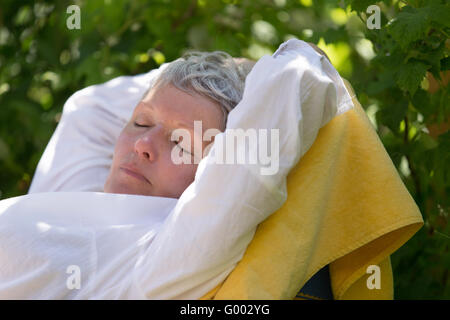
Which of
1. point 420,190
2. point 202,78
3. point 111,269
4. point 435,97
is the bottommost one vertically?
point 420,190

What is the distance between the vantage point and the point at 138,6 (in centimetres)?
230

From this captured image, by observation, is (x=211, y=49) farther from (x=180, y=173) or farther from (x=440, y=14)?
(x=440, y=14)

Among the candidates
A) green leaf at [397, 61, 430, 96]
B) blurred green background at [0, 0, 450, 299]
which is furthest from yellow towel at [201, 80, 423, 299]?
blurred green background at [0, 0, 450, 299]

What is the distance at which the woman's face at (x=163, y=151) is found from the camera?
4.55 feet

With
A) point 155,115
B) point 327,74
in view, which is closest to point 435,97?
point 327,74

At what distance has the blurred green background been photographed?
1617 mm

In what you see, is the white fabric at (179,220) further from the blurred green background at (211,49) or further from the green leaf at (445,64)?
the blurred green background at (211,49)

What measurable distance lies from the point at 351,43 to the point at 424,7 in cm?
78

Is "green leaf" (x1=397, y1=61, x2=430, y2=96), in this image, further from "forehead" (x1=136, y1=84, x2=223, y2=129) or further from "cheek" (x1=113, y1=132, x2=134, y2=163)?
"cheek" (x1=113, y1=132, x2=134, y2=163)

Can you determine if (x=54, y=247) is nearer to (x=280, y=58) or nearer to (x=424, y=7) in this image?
(x=280, y=58)

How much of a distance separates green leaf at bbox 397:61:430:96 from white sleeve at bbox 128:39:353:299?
25cm

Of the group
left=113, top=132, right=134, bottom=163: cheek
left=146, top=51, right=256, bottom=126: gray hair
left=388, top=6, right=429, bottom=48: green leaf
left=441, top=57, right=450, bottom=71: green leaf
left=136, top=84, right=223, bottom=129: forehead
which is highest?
left=388, top=6, right=429, bottom=48: green leaf

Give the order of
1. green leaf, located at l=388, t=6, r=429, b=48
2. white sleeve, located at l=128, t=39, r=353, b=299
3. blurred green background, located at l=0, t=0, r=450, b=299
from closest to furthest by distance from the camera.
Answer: white sleeve, located at l=128, t=39, r=353, b=299
green leaf, located at l=388, t=6, r=429, b=48
blurred green background, located at l=0, t=0, r=450, b=299

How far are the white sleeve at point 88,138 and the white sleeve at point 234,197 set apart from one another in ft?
1.88
